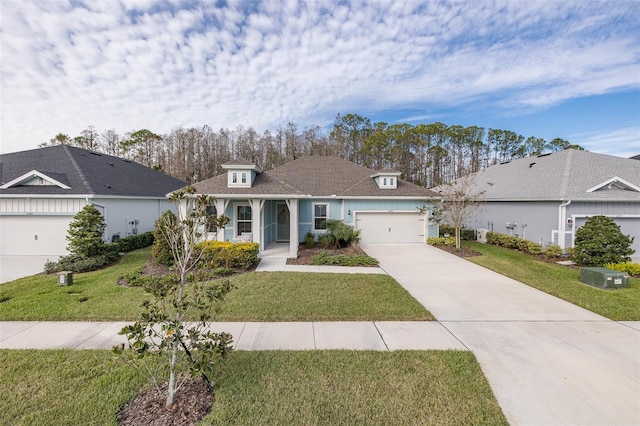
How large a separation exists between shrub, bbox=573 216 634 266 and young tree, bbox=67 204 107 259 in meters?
17.8

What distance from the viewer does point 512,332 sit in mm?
5125

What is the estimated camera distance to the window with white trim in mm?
12648

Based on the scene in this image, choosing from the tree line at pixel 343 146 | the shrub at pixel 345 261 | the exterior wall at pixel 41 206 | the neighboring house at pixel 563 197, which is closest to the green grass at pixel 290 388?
the shrub at pixel 345 261

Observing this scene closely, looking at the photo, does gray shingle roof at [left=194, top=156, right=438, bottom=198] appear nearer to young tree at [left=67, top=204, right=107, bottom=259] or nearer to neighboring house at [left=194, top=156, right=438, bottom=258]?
neighboring house at [left=194, top=156, right=438, bottom=258]

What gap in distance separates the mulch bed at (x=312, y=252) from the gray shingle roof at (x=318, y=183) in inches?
102

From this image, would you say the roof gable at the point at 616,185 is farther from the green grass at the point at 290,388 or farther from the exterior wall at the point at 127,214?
the exterior wall at the point at 127,214

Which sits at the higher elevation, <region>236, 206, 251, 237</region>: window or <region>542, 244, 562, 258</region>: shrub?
<region>236, 206, 251, 237</region>: window

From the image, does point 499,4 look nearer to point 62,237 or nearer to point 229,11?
point 229,11

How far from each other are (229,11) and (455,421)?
39.0 ft

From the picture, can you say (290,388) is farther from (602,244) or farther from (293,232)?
(602,244)

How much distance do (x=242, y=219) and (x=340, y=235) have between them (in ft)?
14.9

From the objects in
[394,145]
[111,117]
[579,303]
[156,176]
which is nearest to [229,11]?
[111,117]

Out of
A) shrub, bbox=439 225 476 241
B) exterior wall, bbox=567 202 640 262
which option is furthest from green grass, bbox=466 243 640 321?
shrub, bbox=439 225 476 241

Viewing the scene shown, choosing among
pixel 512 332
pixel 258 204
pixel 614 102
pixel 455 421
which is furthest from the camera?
pixel 614 102
